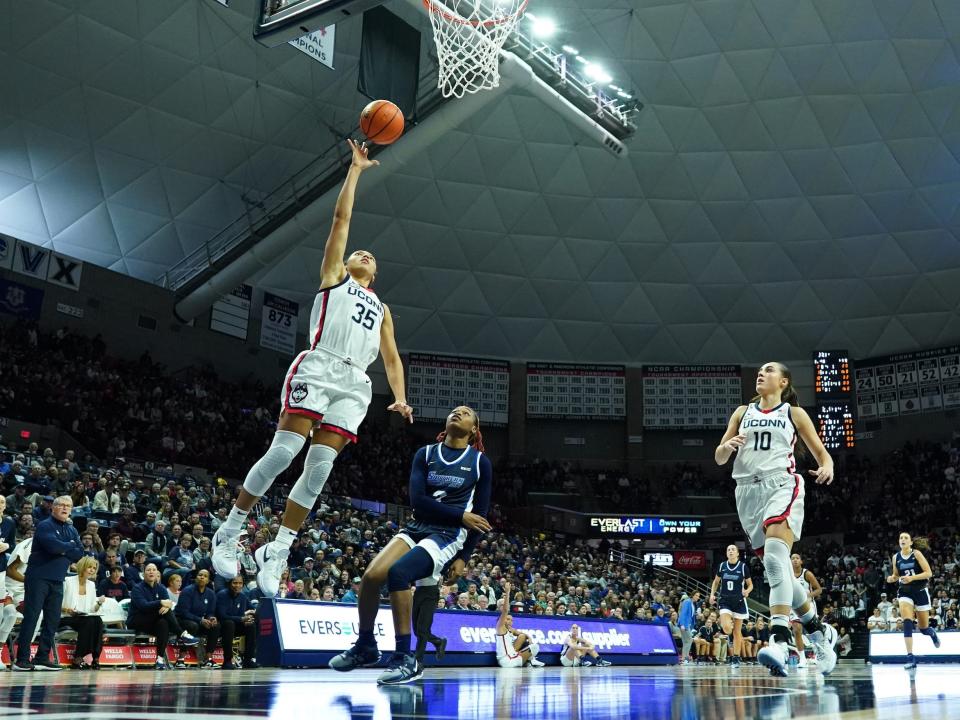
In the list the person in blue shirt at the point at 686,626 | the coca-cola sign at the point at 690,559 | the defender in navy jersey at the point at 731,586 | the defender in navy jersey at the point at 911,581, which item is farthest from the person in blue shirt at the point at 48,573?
the coca-cola sign at the point at 690,559

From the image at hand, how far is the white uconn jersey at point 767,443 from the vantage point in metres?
9.23

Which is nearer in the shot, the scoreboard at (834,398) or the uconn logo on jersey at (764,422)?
the uconn logo on jersey at (764,422)

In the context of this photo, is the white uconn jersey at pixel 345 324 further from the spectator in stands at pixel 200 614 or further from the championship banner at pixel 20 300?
the championship banner at pixel 20 300

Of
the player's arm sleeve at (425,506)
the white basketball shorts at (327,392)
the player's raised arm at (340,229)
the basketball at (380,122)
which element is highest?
the basketball at (380,122)

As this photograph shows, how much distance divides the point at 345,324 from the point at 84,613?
23.4 feet

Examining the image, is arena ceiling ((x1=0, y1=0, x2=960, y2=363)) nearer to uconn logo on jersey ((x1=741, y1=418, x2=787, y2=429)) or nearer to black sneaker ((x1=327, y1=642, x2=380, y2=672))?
uconn logo on jersey ((x1=741, y1=418, x2=787, y2=429))

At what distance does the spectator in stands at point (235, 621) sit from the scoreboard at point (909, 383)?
3299cm

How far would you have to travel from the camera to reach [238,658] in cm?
1385

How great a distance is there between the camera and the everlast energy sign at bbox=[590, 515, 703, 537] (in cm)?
4009

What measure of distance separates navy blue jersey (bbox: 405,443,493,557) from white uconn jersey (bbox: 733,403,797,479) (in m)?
3.24

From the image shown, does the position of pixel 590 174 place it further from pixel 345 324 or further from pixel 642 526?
pixel 345 324

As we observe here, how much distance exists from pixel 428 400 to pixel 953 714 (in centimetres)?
3649

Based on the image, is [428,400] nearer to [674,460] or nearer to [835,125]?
[674,460]

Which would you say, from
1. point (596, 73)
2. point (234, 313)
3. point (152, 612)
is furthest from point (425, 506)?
point (234, 313)
